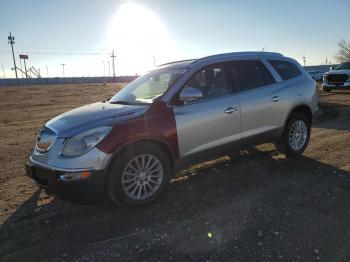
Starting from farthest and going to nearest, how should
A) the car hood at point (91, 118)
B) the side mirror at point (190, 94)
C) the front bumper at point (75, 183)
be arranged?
the side mirror at point (190, 94) → the car hood at point (91, 118) → the front bumper at point (75, 183)

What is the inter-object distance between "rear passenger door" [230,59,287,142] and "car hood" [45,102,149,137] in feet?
5.77

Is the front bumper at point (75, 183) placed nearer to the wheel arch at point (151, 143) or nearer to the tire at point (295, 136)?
the wheel arch at point (151, 143)

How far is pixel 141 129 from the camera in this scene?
4.49 meters

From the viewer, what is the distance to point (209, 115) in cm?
512

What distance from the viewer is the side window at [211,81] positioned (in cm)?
523

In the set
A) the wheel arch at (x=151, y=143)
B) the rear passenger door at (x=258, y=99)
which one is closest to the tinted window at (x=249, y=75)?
the rear passenger door at (x=258, y=99)

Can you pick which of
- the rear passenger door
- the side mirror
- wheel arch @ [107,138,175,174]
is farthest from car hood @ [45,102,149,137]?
the rear passenger door

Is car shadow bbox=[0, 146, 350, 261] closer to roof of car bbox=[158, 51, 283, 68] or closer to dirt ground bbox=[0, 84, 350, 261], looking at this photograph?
dirt ground bbox=[0, 84, 350, 261]

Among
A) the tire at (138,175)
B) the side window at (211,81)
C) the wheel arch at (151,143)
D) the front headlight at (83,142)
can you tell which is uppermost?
the side window at (211,81)

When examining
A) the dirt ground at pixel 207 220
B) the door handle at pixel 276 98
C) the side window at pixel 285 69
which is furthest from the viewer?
the side window at pixel 285 69

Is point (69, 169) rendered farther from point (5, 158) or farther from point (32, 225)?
point (5, 158)

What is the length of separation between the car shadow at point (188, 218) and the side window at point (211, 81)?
1388mm

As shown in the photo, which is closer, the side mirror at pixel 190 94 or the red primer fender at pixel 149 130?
the red primer fender at pixel 149 130

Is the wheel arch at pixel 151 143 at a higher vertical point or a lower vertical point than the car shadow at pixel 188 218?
higher
